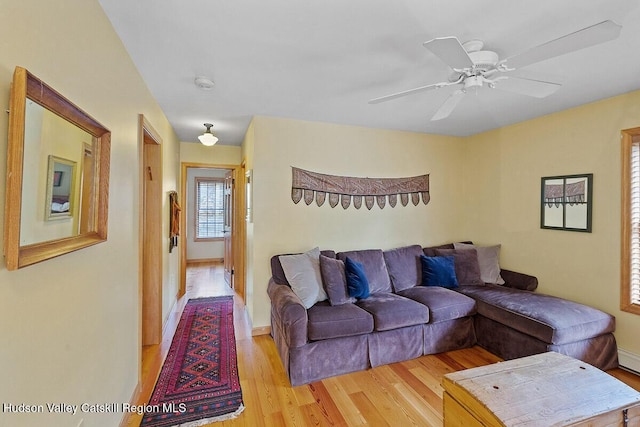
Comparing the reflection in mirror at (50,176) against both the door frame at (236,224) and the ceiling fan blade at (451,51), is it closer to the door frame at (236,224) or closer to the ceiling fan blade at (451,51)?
the ceiling fan blade at (451,51)

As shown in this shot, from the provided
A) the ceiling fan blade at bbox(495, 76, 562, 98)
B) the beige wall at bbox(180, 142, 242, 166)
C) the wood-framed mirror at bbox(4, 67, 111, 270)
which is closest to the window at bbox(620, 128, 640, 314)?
the ceiling fan blade at bbox(495, 76, 562, 98)

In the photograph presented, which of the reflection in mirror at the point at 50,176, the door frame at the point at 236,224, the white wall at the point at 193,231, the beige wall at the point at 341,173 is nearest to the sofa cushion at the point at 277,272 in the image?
the beige wall at the point at 341,173

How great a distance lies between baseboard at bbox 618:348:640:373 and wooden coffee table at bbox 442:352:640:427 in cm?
143

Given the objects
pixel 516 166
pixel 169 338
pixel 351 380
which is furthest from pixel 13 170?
pixel 516 166

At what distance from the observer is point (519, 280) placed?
11.6ft

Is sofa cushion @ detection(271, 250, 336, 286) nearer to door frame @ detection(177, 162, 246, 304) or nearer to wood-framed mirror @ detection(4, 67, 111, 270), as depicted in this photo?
door frame @ detection(177, 162, 246, 304)

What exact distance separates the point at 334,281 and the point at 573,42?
2.40 m

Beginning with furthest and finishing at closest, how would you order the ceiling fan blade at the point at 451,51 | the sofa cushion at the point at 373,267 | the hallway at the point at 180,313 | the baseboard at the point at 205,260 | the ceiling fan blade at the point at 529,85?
the baseboard at the point at 205,260 → the sofa cushion at the point at 373,267 → the hallway at the point at 180,313 → the ceiling fan blade at the point at 529,85 → the ceiling fan blade at the point at 451,51

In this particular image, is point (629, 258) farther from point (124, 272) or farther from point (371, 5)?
point (124, 272)

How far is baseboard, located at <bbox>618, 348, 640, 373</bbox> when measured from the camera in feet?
8.59

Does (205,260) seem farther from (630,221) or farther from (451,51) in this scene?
(630,221)

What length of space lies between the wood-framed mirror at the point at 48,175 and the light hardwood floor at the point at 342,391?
1.55m

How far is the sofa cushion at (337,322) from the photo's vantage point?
250 centimetres

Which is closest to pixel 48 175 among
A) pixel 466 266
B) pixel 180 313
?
pixel 180 313
